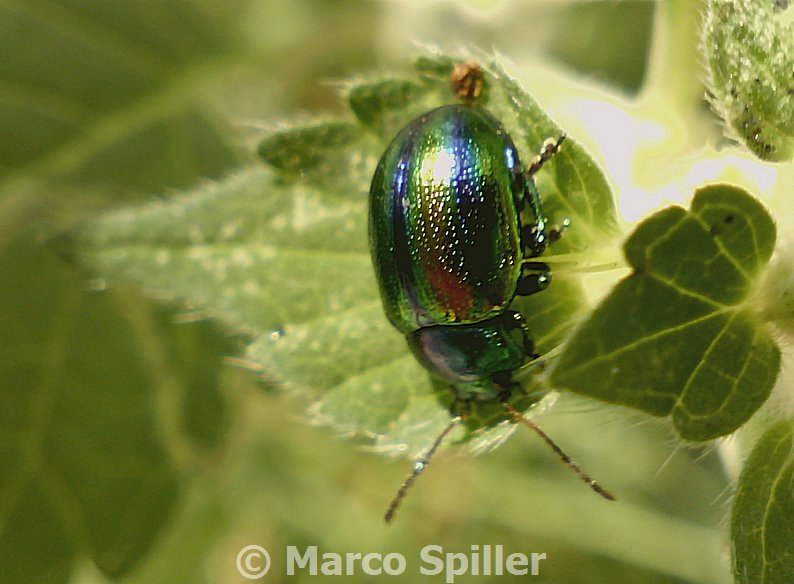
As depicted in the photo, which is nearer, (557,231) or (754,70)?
(754,70)

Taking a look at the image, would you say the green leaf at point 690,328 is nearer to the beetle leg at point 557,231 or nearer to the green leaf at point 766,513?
the green leaf at point 766,513

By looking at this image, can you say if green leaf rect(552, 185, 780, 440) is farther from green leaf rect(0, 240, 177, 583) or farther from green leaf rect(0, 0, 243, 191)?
green leaf rect(0, 0, 243, 191)

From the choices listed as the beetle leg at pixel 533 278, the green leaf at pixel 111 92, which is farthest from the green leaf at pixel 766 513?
the green leaf at pixel 111 92

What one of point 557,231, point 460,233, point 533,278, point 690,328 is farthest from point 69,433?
point 690,328

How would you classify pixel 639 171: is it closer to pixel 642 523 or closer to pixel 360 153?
pixel 360 153

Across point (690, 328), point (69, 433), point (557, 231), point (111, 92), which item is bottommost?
point (69, 433)

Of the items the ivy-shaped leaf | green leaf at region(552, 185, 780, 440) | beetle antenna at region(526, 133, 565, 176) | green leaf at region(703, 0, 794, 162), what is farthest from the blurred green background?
green leaf at region(552, 185, 780, 440)

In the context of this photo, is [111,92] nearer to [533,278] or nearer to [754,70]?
[533,278]
